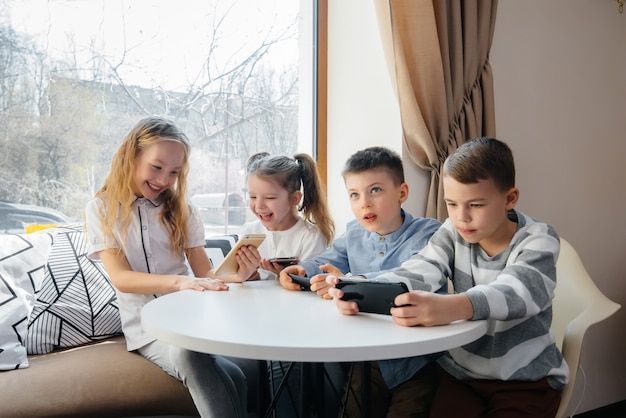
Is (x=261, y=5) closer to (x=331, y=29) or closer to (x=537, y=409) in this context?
(x=331, y=29)

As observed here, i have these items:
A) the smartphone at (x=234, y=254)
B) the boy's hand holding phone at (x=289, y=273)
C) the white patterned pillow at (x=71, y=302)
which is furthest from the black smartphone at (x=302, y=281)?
the white patterned pillow at (x=71, y=302)

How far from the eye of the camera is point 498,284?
124cm

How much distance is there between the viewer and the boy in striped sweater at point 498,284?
4.25 ft

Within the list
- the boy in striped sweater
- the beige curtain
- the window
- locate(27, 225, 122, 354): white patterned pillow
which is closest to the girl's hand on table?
the boy in striped sweater

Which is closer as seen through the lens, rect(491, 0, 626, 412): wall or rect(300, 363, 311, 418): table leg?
rect(300, 363, 311, 418): table leg

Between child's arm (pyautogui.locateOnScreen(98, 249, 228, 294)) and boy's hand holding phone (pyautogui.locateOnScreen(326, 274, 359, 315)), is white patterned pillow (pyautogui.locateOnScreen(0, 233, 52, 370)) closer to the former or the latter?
child's arm (pyautogui.locateOnScreen(98, 249, 228, 294))

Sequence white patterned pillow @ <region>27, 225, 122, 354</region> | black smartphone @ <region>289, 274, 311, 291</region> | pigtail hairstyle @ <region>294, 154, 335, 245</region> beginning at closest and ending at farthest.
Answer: black smartphone @ <region>289, 274, 311, 291</region> < white patterned pillow @ <region>27, 225, 122, 354</region> < pigtail hairstyle @ <region>294, 154, 335, 245</region>

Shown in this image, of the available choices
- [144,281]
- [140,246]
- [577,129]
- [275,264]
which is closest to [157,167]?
[140,246]

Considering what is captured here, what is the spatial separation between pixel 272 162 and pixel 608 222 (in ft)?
5.67

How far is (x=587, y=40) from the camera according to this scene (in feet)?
8.66

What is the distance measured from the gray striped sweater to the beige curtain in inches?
29.2

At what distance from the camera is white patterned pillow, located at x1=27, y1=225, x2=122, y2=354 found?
6.15 ft

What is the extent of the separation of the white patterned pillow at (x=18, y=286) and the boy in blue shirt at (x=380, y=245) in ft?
2.69

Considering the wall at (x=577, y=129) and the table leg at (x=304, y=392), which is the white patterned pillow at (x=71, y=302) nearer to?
the table leg at (x=304, y=392)
